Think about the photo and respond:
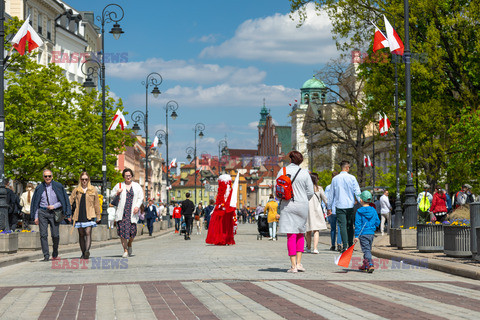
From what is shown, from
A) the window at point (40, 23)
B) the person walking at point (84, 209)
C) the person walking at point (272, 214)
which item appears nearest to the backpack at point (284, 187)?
the person walking at point (84, 209)

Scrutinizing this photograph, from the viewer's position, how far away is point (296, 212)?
13.1m

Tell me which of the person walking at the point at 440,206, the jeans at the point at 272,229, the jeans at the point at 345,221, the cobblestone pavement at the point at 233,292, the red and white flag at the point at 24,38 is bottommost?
the cobblestone pavement at the point at 233,292

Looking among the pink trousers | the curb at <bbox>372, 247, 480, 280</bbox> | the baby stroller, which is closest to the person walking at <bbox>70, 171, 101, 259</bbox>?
the pink trousers

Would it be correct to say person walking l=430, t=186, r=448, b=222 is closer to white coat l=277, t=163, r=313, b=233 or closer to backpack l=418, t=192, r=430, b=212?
backpack l=418, t=192, r=430, b=212

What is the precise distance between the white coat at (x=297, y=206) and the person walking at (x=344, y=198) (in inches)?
178

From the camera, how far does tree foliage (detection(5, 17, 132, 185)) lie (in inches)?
1849

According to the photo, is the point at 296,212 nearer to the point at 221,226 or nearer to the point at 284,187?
the point at 284,187

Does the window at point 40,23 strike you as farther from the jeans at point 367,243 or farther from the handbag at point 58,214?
the jeans at point 367,243

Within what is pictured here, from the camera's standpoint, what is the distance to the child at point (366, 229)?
13289mm

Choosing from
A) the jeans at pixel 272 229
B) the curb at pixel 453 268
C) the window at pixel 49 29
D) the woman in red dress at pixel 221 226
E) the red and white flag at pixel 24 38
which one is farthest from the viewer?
the window at pixel 49 29

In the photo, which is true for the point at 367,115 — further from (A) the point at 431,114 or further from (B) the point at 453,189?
(B) the point at 453,189

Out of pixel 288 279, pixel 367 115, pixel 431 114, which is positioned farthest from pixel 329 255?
pixel 367 115

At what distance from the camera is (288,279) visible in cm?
1178

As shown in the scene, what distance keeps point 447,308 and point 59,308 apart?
12.7ft
